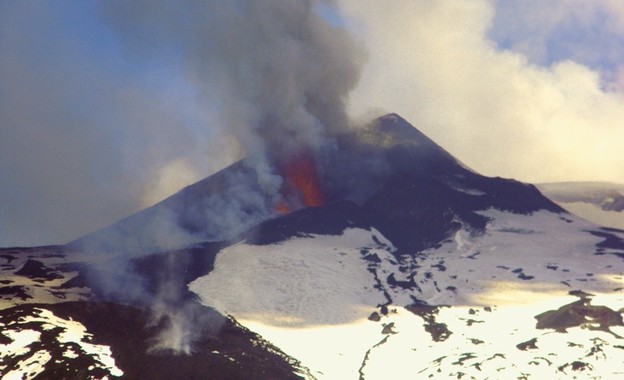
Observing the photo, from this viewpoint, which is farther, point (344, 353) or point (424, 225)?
point (424, 225)

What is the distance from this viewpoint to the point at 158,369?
94188mm

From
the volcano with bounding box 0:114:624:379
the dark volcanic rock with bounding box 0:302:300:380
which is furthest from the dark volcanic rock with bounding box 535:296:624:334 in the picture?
the dark volcanic rock with bounding box 0:302:300:380

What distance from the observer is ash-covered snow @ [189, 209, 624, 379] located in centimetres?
10662

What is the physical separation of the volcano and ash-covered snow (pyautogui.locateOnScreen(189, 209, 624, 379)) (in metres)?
0.36

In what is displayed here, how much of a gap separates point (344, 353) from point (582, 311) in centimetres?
3220

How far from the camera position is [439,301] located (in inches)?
5177

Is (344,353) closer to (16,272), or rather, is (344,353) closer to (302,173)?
(16,272)

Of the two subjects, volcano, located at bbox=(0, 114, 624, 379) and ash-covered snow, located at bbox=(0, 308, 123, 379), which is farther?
volcano, located at bbox=(0, 114, 624, 379)

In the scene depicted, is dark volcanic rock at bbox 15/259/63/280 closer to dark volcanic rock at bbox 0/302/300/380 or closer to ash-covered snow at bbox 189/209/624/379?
dark volcanic rock at bbox 0/302/300/380

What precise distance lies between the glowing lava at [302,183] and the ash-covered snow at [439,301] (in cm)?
2375

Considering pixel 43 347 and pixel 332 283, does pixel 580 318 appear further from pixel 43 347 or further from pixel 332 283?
pixel 43 347

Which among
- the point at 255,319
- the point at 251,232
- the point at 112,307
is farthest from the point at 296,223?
the point at 112,307

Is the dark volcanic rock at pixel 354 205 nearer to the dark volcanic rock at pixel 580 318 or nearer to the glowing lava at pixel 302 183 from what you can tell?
the glowing lava at pixel 302 183

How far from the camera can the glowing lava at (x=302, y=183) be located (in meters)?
183
